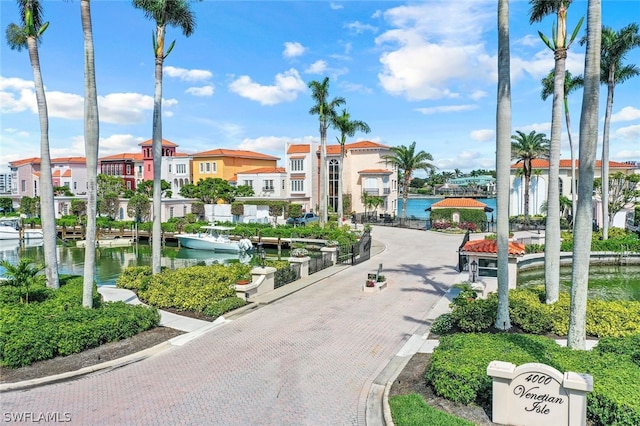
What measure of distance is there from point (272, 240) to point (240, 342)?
104 ft

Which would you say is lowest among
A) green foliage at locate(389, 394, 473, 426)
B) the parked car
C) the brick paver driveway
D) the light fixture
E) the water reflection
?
the water reflection

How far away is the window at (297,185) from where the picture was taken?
66.9 meters

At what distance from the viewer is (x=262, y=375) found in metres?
10.4

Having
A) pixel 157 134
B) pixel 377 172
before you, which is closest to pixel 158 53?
pixel 157 134

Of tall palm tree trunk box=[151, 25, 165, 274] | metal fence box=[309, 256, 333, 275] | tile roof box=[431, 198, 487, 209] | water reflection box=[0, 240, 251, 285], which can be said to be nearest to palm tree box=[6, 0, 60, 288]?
tall palm tree trunk box=[151, 25, 165, 274]

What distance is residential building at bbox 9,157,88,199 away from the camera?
74.6m

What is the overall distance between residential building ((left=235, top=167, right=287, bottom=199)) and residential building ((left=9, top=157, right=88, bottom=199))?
95.2 ft

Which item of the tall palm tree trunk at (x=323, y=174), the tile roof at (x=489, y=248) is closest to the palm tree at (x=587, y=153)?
the tile roof at (x=489, y=248)

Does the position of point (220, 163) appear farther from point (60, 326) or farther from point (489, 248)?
point (60, 326)

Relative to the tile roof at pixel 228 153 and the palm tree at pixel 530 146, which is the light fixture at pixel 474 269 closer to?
the palm tree at pixel 530 146

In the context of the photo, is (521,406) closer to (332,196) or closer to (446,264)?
(446,264)

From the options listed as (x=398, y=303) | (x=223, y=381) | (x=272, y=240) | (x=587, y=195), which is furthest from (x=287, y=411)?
(x=272, y=240)

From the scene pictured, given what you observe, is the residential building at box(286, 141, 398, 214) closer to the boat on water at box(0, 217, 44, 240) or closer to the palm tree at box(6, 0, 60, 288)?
the boat on water at box(0, 217, 44, 240)

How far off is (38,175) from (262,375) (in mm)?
78376
